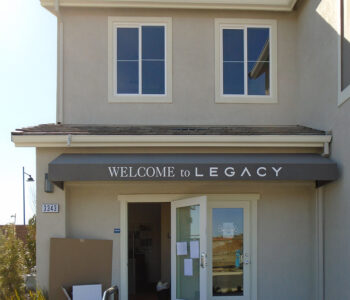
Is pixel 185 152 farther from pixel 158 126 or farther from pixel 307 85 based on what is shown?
pixel 307 85

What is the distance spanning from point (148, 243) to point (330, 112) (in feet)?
26.1

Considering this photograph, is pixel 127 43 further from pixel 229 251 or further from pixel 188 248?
pixel 229 251

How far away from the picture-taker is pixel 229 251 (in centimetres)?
884

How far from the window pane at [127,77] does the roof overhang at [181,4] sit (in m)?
1.27

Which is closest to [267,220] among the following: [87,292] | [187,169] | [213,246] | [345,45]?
[213,246]

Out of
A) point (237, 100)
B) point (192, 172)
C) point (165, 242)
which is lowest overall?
point (165, 242)

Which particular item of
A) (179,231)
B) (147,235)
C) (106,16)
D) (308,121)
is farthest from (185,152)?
(147,235)

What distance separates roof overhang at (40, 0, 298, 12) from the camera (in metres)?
9.15

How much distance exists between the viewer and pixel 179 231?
28.8 ft

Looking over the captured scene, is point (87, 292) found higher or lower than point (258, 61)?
lower

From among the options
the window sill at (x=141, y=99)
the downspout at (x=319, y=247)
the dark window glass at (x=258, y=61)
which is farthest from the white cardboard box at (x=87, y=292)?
the dark window glass at (x=258, y=61)

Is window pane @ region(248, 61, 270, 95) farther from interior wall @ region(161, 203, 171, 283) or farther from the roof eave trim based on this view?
interior wall @ region(161, 203, 171, 283)

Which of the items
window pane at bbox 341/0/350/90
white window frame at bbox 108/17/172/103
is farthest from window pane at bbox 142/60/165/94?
window pane at bbox 341/0/350/90

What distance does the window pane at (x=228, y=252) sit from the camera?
8805 mm
